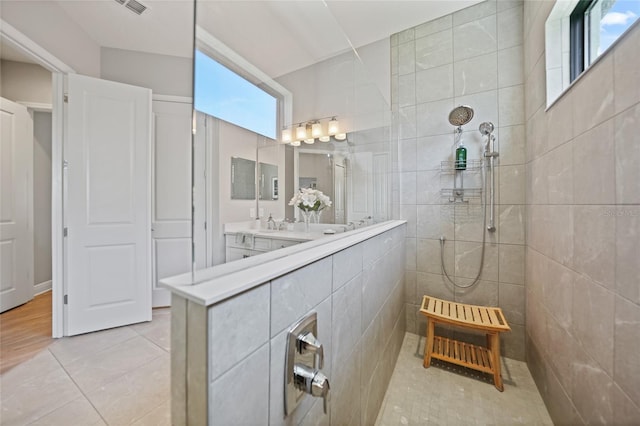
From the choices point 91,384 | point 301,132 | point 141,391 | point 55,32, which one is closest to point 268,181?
point 301,132

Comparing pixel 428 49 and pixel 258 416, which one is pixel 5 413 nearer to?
pixel 258 416

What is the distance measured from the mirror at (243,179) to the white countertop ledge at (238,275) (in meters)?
0.24

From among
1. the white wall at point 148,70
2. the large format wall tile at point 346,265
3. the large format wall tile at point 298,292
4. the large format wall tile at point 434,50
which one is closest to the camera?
the large format wall tile at point 298,292

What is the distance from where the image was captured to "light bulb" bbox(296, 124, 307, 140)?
46.2 inches

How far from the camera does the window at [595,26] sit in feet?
3.35

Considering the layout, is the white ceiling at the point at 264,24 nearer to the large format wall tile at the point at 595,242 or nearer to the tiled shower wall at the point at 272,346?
the tiled shower wall at the point at 272,346

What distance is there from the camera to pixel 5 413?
1.32 metres

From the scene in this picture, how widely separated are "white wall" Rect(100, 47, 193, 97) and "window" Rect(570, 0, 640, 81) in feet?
10.4

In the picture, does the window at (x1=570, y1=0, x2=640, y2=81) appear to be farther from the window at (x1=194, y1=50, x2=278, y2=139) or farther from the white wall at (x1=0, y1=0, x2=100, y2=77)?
the white wall at (x1=0, y1=0, x2=100, y2=77)

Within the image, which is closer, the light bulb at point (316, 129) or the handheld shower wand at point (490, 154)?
the light bulb at point (316, 129)

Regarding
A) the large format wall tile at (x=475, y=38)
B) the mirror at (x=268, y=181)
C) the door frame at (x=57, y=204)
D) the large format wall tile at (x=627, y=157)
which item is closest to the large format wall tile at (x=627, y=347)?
the large format wall tile at (x=627, y=157)

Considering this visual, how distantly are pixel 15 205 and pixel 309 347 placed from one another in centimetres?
382

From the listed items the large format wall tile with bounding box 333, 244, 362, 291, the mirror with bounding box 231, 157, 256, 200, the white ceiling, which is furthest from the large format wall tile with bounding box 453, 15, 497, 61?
the mirror with bounding box 231, 157, 256, 200

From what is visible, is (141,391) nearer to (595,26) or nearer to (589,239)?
(589,239)
